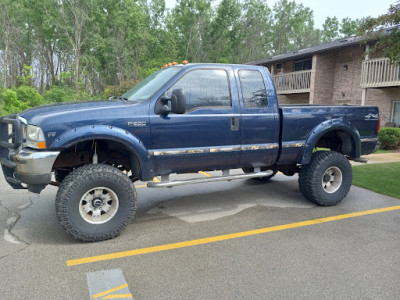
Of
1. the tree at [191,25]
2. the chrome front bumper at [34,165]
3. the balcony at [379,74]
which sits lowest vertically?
the chrome front bumper at [34,165]

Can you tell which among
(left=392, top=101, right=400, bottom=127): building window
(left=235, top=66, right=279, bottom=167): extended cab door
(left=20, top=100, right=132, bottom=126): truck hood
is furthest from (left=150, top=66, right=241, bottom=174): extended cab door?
(left=392, top=101, right=400, bottom=127): building window

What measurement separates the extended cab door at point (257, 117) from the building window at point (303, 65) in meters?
18.2

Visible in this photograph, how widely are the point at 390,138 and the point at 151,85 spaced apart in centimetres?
1095

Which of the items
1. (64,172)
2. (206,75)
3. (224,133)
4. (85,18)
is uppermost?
(85,18)

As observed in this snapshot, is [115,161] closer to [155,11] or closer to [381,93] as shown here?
[381,93]

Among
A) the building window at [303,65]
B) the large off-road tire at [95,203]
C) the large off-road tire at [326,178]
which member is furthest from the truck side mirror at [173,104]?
the building window at [303,65]

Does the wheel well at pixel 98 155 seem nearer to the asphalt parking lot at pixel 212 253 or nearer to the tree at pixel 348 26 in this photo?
the asphalt parking lot at pixel 212 253

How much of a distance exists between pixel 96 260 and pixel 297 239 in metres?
2.33

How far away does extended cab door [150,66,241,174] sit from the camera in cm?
421

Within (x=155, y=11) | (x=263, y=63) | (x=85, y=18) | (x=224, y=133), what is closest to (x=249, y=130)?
(x=224, y=133)

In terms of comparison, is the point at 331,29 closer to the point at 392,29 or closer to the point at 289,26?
the point at 289,26

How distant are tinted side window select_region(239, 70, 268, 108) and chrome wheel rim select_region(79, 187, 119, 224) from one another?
223cm

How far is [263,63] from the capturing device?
81.5ft

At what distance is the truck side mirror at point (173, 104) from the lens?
396 cm
